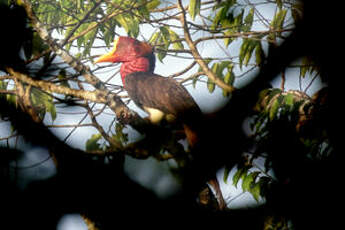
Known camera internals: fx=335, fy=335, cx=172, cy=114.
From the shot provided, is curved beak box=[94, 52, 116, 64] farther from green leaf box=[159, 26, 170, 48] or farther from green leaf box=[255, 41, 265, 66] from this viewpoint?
green leaf box=[255, 41, 265, 66]

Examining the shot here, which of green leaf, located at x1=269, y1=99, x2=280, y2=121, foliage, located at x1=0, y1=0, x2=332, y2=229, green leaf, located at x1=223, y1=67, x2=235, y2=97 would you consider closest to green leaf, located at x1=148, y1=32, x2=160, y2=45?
foliage, located at x1=0, y1=0, x2=332, y2=229

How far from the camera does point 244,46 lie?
30.8 inches

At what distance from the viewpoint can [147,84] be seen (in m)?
0.89

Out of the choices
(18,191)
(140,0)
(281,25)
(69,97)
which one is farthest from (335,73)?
(18,191)

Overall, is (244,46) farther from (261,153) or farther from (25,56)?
→ (25,56)

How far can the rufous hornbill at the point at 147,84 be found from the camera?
0.83 meters

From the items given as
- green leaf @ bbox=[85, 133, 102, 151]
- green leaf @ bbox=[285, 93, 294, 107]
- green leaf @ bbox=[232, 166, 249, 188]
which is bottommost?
green leaf @ bbox=[232, 166, 249, 188]

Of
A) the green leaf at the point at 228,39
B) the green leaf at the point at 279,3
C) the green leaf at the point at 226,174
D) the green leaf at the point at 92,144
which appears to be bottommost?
the green leaf at the point at 226,174

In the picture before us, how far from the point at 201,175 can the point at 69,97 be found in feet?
1.32

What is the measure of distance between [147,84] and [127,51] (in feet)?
0.33

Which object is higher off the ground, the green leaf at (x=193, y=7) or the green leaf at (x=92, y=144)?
the green leaf at (x=193, y=7)

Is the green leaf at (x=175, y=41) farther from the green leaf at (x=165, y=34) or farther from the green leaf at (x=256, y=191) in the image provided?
the green leaf at (x=256, y=191)

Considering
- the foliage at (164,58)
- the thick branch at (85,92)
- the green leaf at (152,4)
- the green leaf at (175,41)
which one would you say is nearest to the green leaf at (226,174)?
the foliage at (164,58)

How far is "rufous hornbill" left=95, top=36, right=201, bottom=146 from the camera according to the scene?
832 mm
